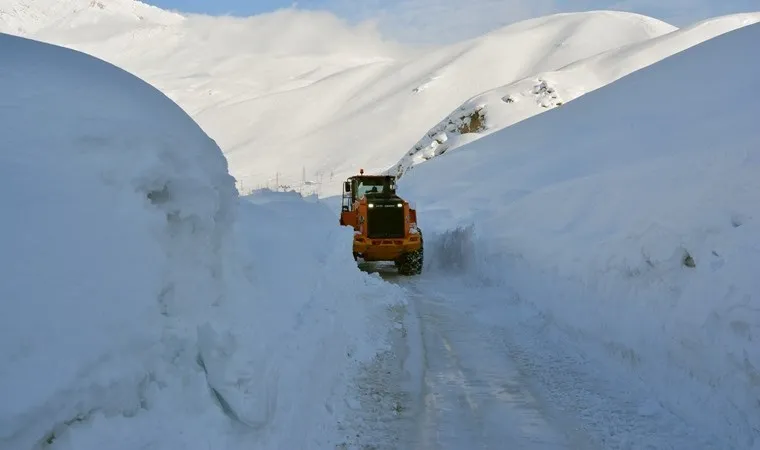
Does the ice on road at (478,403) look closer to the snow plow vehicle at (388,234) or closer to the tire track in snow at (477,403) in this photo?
the tire track in snow at (477,403)

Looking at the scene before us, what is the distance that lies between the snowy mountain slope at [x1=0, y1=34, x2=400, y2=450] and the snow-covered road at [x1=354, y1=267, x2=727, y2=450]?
831mm

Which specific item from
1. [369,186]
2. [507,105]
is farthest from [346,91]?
[369,186]

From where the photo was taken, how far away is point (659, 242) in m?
7.89

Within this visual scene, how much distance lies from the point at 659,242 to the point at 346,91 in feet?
333

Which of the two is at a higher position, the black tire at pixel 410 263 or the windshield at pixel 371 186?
the windshield at pixel 371 186

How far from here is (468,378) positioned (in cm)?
662

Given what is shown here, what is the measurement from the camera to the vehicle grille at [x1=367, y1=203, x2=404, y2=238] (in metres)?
15.2

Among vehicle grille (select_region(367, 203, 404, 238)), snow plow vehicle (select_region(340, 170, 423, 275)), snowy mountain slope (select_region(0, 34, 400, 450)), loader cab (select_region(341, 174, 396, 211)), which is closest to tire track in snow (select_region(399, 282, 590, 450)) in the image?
snowy mountain slope (select_region(0, 34, 400, 450))

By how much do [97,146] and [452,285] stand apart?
1070 centimetres

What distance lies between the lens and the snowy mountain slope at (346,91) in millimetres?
79312

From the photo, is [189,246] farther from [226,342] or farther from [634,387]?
[634,387]

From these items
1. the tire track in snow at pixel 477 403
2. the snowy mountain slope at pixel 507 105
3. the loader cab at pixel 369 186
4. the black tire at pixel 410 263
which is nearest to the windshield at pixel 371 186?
the loader cab at pixel 369 186

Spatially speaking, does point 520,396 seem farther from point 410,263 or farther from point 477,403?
point 410,263

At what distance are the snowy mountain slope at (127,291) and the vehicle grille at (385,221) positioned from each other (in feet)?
31.4
